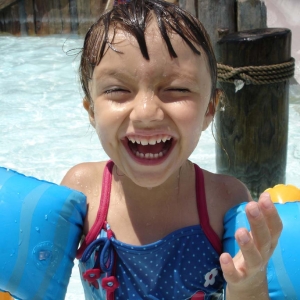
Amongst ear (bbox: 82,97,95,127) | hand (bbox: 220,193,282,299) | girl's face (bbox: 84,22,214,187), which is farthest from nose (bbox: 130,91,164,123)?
hand (bbox: 220,193,282,299)

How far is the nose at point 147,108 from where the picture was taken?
163 centimetres

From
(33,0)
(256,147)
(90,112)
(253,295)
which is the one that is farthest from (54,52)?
(253,295)

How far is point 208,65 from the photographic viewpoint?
5.93ft

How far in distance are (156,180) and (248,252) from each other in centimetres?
38

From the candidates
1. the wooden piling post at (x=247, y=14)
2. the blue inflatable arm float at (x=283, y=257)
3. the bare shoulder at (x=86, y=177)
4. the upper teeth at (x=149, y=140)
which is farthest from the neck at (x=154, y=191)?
the wooden piling post at (x=247, y=14)

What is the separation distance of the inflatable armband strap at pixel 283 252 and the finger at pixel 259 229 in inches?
13.8

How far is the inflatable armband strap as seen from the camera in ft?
6.06

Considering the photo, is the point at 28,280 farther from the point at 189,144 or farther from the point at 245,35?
the point at 245,35

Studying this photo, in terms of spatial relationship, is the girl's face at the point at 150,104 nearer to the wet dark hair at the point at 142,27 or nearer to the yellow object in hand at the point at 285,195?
the wet dark hair at the point at 142,27

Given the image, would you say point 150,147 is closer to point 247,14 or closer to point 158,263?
point 158,263

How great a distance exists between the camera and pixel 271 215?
58.0 inches

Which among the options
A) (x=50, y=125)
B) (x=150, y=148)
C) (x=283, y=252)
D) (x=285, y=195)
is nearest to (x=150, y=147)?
(x=150, y=148)

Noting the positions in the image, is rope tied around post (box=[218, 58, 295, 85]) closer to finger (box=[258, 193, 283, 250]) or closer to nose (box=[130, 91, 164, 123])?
nose (box=[130, 91, 164, 123])

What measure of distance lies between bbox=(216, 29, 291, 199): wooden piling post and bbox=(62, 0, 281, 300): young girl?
1.23 metres
